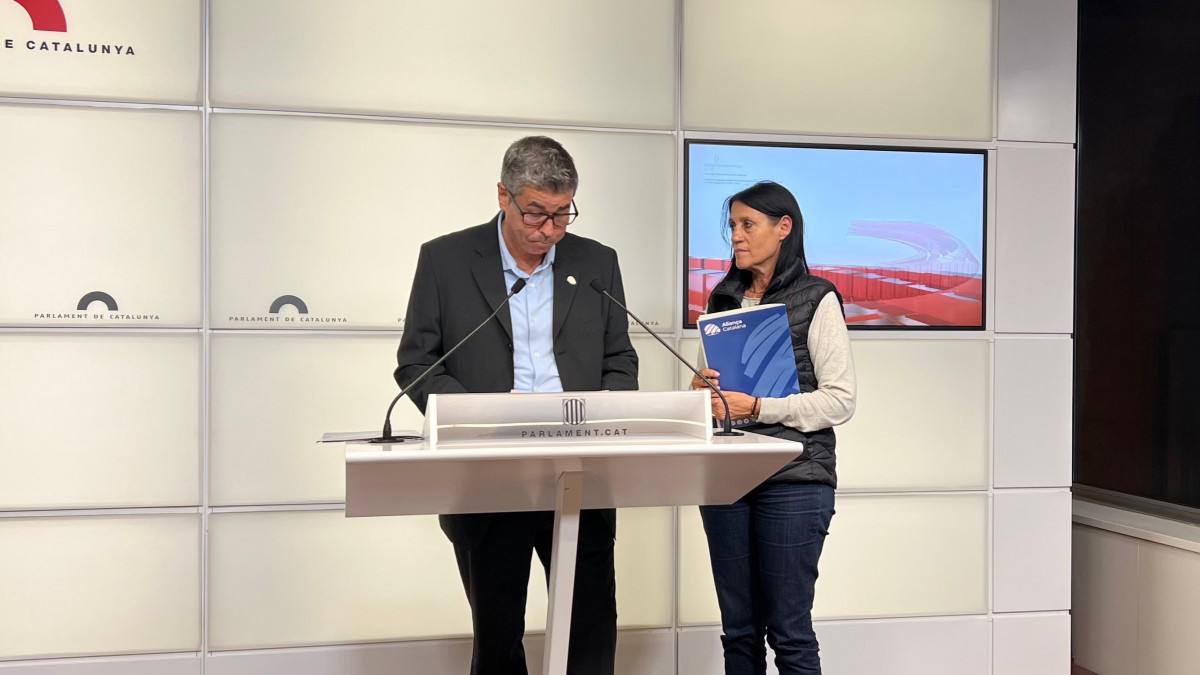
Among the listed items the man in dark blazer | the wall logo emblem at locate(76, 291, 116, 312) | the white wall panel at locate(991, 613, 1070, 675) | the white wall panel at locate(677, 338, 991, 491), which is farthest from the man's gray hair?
the white wall panel at locate(991, 613, 1070, 675)

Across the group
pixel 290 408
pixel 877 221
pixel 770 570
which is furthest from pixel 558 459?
pixel 877 221

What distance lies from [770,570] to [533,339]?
0.87 m

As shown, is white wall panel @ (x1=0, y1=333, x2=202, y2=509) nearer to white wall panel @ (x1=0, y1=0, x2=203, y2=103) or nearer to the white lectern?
white wall panel @ (x1=0, y1=0, x2=203, y2=103)

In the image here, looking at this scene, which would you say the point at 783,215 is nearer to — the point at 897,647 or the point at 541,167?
the point at 541,167

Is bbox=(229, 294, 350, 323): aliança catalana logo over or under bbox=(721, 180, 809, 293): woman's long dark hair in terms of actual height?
under

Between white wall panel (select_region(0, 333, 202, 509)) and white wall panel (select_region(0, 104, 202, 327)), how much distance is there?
0.09 m

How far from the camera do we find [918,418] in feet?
12.0

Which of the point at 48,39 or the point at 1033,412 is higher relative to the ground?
the point at 48,39

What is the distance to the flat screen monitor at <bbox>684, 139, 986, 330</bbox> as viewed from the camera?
3.50 meters

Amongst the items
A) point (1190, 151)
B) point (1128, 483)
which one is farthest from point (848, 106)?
point (1128, 483)

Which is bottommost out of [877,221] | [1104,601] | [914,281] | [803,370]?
[1104,601]

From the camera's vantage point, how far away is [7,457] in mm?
3074

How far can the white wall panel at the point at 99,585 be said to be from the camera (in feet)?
10.2

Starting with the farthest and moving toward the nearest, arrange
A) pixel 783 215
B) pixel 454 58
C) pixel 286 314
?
1. pixel 454 58
2. pixel 286 314
3. pixel 783 215
